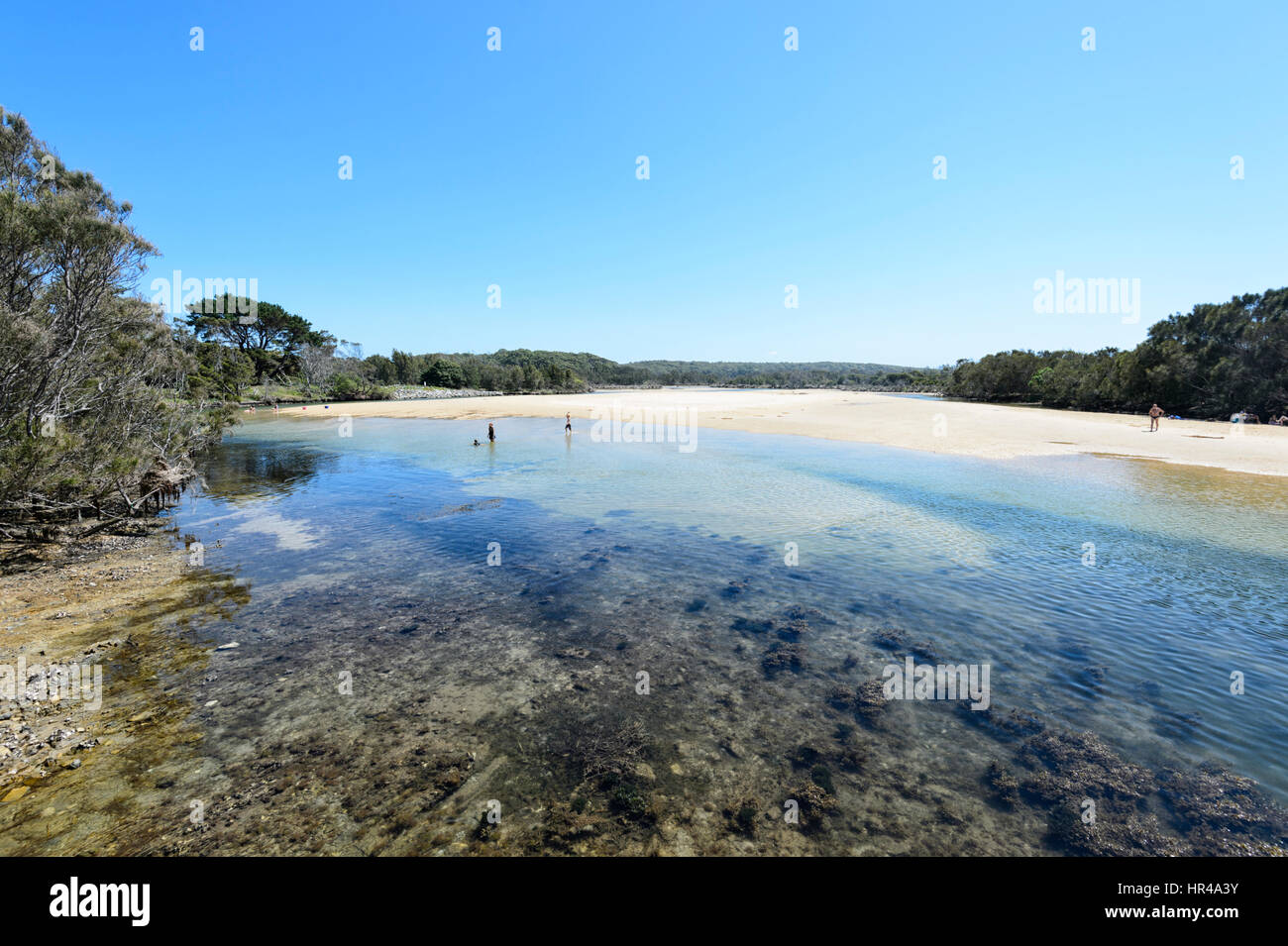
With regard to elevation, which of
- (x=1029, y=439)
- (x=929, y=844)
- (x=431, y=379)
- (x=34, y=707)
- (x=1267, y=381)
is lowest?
(x=929, y=844)

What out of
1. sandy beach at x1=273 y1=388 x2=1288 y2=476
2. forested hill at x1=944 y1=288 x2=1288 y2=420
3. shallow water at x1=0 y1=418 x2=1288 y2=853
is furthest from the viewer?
forested hill at x1=944 y1=288 x2=1288 y2=420

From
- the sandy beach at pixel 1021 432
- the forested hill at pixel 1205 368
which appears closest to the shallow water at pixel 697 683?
the sandy beach at pixel 1021 432

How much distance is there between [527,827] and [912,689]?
5809mm

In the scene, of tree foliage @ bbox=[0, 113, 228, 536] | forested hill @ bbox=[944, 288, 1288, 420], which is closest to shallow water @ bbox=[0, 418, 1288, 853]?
tree foliage @ bbox=[0, 113, 228, 536]

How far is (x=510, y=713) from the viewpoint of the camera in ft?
22.1

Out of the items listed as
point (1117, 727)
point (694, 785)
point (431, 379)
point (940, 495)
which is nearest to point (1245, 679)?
point (1117, 727)

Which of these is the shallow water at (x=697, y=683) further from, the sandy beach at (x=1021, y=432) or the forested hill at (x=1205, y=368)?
the forested hill at (x=1205, y=368)

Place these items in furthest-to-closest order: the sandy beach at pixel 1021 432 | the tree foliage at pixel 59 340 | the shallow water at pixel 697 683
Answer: the sandy beach at pixel 1021 432 → the tree foliage at pixel 59 340 → the shallow water at pixel 697 683

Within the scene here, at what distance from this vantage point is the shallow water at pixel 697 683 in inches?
193

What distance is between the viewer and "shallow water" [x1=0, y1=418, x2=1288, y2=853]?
4906 millimetres

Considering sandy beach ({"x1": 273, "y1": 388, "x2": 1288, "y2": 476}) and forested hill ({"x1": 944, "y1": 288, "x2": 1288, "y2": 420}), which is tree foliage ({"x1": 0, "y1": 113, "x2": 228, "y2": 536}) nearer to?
sandy beach ({"x1": 273, "y1": 388, "x2": 1288, "y2": 476})

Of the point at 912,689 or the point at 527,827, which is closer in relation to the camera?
the point at 527,827
